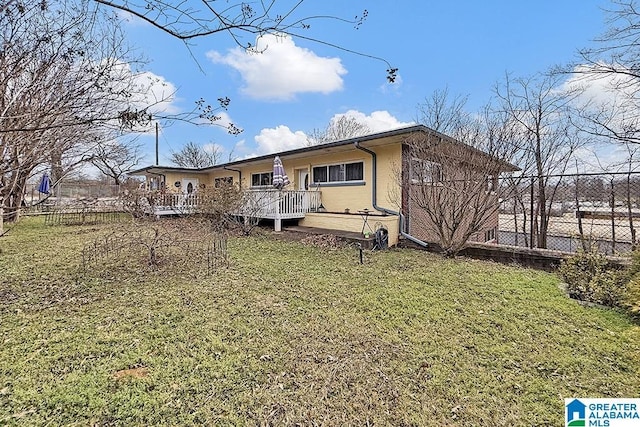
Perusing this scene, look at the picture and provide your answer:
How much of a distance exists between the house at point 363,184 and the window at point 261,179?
21.2 inches

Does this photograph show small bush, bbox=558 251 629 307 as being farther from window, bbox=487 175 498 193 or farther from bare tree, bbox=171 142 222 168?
bare tree, bbox=171 142 222 168

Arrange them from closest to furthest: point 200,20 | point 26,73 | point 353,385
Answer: point 200,20
point 353,385
point 26,73

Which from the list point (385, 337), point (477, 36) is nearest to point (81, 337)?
point (385, 337)

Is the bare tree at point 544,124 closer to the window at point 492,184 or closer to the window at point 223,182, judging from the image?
the window at point 492,184

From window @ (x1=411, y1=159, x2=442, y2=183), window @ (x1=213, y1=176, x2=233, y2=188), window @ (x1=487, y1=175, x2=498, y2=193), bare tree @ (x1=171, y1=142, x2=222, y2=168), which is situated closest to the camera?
window @ (x1=487, y1=175, x2=498, y2=193)

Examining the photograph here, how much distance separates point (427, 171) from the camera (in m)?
7.34

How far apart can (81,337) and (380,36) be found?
471 centimetres

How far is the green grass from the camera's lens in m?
2.20

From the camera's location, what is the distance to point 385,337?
10.7 ft

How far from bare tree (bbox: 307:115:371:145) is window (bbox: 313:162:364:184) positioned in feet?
47.3

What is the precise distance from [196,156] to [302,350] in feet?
109

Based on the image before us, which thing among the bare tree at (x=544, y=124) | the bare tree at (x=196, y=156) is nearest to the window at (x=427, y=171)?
the bare tree at (x=544, y=124)

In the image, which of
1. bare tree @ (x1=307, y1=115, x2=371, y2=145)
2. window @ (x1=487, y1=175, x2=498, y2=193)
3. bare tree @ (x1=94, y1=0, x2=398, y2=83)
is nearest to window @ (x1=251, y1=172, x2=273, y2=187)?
window @ (x1=487, y1=175, x2=498, y2=193)

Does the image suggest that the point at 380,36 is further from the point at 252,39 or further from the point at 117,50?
the point at 117,50
